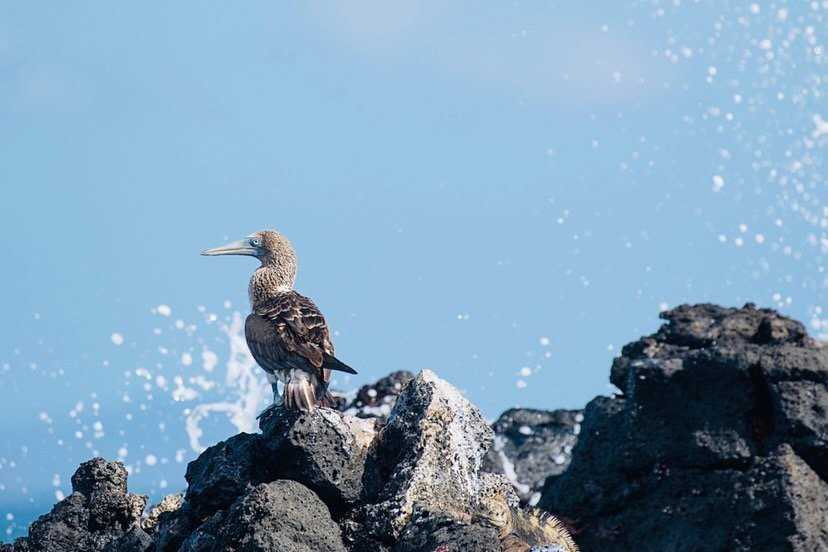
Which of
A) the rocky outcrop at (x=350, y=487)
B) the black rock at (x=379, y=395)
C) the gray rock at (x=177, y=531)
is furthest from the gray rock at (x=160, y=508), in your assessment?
the black rock at (x=379, y=395)

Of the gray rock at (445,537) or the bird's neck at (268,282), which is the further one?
the bird's neck at (268,282)

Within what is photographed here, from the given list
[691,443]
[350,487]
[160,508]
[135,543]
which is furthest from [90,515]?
[691,443]

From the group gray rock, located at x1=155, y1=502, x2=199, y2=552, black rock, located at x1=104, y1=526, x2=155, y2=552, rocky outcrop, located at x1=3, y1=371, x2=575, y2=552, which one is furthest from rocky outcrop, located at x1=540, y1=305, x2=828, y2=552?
black rock, located at x1=104, y1=526, x2=155, y2=552

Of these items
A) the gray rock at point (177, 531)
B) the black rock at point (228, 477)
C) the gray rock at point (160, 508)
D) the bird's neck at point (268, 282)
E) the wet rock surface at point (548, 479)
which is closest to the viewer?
the wet rock surface at point (548, 479)

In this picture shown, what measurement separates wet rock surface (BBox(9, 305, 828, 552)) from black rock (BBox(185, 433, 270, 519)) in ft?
0.04

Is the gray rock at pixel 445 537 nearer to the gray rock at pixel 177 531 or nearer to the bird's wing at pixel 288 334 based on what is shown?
the gray rock at pixel 177 531

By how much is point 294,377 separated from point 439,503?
70.4 inches

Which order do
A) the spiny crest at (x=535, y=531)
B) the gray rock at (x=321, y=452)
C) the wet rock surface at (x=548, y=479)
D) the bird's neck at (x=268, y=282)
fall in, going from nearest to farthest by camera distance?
the spiny crest at (x=535, y=531)
the wet rock surface at (x=548, y=479)
the gray rock at (x=321, y=452)
the bird's neck at (x=268, y=282)

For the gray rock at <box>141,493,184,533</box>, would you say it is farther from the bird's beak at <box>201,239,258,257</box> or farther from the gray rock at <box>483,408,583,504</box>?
the gray rock at <box>483,408,583,504</box>

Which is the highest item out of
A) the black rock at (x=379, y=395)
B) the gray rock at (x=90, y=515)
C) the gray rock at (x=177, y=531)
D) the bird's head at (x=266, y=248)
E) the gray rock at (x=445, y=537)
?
the black rock at (x=379, y=395)

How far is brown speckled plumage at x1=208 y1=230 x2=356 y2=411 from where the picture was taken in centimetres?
999

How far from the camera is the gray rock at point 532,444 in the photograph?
19.4 meters

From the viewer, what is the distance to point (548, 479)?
45.6 ft

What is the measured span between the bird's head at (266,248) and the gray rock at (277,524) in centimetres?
472
